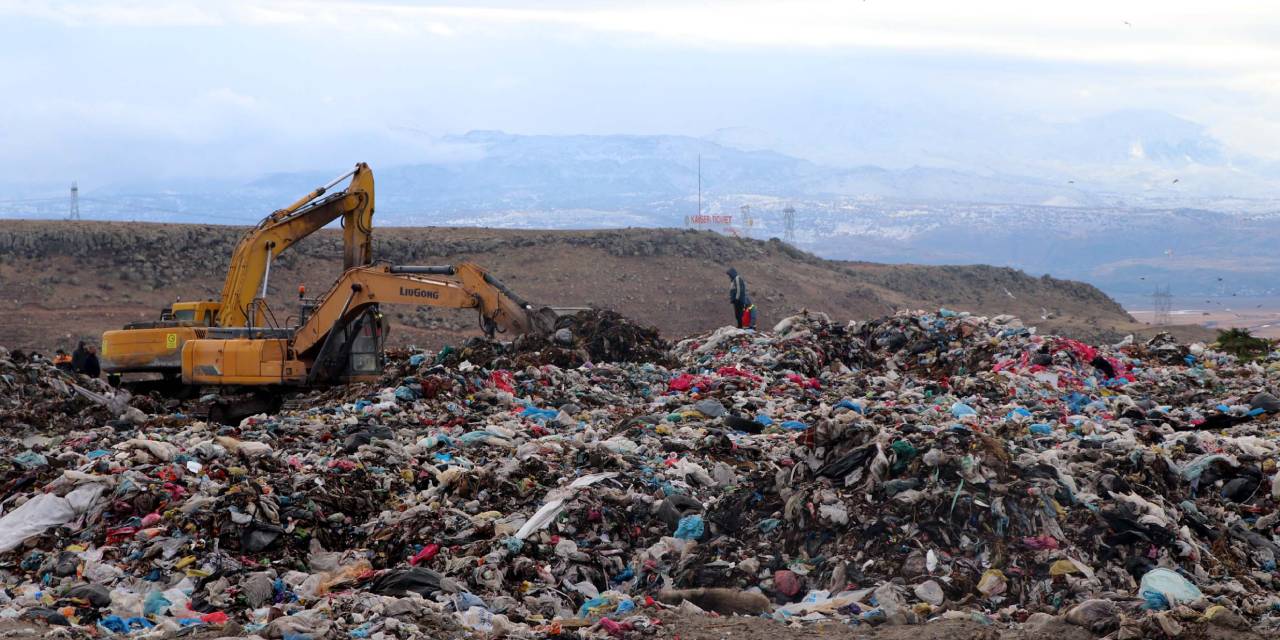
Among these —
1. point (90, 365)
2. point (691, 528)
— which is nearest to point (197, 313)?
point (90, 365)

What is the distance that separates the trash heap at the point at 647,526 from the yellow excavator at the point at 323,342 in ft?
8.61

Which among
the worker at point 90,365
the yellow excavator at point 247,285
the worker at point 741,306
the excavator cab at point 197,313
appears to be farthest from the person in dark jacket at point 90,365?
the worker at point 741,306

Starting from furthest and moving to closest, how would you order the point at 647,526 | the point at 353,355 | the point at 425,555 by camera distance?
the point at 353,355 → the point at 647,526 → the point at 425,555

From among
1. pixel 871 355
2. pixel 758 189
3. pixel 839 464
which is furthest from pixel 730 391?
pixel 758 189

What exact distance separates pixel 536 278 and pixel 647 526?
2417cm

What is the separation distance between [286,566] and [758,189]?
617 ft

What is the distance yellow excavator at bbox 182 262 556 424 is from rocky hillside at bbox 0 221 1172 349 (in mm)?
11957

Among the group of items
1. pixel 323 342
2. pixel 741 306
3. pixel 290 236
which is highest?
pixel 290 236

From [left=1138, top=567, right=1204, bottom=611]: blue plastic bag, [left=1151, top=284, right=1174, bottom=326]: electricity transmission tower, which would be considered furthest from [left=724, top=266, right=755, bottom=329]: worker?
[left=1151, top=284, right=1174, bottom=326]: electricity transmission tower

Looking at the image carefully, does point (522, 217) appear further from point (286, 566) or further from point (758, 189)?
point (286, 566)

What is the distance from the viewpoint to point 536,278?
31281mm

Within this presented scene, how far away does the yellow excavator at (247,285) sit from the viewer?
1352 centimetres

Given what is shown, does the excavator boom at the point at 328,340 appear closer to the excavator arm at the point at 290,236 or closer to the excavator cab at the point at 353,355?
the excavator cab at the point at 353,355

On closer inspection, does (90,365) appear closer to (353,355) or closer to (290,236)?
(290,236)
